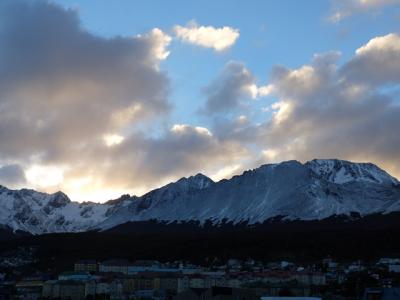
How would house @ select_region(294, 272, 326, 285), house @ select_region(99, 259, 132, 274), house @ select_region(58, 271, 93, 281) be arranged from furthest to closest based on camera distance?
house @ select_region(99, 259, 132, 274) → house @ select_region(58, 271, 93, 281) → house @ select_region(294, 272, 326, 285)

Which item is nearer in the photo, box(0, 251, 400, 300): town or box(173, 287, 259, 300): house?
box(173, 287, 259, 300): house

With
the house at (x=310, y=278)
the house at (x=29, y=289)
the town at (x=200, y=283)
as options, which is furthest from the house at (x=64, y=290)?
the house at (x=310, y=278)

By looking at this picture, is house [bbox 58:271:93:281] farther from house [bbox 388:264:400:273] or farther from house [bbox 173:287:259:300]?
house [bbox 388:264:400:273]

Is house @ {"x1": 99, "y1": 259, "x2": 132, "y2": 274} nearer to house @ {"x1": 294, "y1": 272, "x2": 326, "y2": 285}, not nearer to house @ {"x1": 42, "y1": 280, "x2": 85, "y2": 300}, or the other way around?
house @ {"x1": 42, "y1": 280, "x2": 85, "y2": 300}

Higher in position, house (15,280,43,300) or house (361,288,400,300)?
house (15,280,43,300)

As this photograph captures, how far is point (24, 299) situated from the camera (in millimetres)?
138625

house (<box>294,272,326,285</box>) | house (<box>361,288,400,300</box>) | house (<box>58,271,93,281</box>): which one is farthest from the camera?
house (<box>58,271,93,281</box>)

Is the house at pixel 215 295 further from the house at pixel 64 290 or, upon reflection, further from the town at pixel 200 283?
the house at pixel 64 290

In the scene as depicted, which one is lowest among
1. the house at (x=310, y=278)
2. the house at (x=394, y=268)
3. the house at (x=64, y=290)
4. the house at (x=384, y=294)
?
the house at (x=384, y=294)

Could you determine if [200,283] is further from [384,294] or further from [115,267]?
[384,294]

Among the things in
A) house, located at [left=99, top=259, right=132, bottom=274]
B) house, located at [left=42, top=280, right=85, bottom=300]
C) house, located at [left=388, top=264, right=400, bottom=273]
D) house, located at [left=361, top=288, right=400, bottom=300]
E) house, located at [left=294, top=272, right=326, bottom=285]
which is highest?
house, located at [left=99, top=259, right=132, bottom=274]

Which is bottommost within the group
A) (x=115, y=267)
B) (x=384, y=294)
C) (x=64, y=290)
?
(x=384, y=294)

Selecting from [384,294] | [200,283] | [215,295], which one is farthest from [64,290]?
[384,294]

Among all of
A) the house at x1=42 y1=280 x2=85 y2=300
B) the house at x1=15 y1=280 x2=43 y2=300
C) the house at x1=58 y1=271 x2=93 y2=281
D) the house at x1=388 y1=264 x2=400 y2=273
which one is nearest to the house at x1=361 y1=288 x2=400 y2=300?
the house at x1=42 y1=280 x2=85 y2=300
